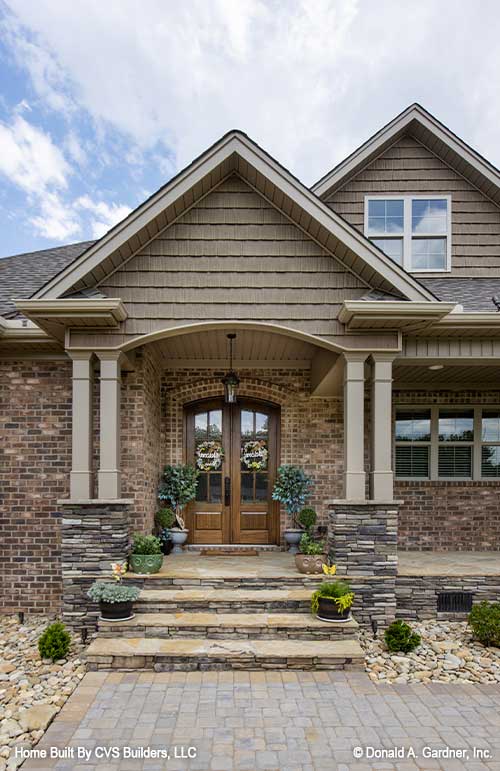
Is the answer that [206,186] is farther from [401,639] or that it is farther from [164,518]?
[401,639]

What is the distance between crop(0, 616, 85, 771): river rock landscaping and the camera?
3.83 m

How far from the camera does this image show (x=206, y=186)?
605 cm

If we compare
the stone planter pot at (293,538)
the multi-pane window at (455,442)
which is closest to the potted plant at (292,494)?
the stone planter pot at (293,538)

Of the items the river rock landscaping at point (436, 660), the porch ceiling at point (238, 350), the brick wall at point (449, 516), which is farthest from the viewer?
the brick wall at point (449, 516)

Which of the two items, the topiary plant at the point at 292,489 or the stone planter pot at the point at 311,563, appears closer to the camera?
the stone planter pot at the point at 311,563

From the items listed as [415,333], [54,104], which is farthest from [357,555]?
[54,104]

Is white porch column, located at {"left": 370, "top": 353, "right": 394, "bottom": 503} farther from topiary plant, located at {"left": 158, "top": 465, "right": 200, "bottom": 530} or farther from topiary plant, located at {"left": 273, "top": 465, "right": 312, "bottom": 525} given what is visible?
topiary plant, located at {"left": 158, "top": 465, "right": 200, "bottom": 530}

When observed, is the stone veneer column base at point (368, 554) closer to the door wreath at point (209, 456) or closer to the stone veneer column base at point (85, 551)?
the stone veneer column base at point (85, 551)

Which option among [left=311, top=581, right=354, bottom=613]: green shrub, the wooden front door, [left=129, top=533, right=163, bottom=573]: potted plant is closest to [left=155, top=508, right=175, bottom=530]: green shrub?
the wooden front door

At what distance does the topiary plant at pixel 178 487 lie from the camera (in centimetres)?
773

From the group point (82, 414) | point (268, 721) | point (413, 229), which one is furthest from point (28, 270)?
point (268, 721)

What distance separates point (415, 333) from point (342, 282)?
1130mm

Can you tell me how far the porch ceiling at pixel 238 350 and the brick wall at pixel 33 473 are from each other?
1.52 meters

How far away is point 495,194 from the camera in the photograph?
8.16m
